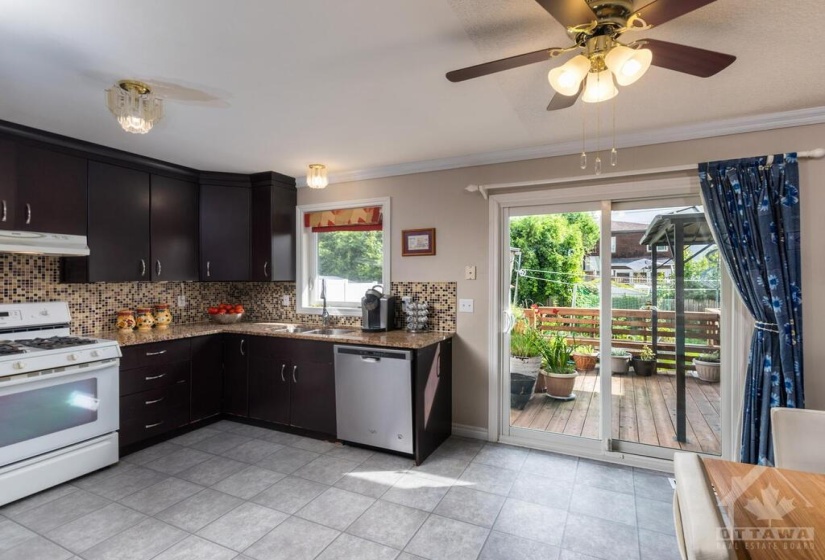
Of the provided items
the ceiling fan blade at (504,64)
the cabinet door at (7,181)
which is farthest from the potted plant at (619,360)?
the cabinet door at (7,181)

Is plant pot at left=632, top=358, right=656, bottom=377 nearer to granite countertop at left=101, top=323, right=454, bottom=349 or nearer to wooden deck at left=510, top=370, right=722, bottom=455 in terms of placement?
wooden deck at left=510, top=370, right=722, bottom=455

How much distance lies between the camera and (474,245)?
3365 millimetres

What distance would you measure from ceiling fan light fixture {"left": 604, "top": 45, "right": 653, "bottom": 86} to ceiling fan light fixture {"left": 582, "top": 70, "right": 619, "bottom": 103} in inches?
3.4

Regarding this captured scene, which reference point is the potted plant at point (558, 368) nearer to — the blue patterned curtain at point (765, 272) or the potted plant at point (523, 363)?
the potted plant at point (523, 363)

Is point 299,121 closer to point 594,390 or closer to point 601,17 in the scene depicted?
point 601,17

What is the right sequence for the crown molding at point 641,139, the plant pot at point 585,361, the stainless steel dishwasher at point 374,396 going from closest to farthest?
the crown molding at point 641,139, the stainless steel dishwasher at point 374,396, the plant pot at point 585,361

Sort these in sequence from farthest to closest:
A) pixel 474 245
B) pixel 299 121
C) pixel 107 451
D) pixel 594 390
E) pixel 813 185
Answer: pixel 474 245
pixel 594 390
pixel 107 451
pixel 299 121
pixel 813 185

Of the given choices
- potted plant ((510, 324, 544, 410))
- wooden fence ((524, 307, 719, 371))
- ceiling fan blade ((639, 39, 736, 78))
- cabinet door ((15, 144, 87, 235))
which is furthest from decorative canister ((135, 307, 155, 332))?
ceiling fan blade ((639, 39, 736, 78))

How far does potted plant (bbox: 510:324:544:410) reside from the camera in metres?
3.34

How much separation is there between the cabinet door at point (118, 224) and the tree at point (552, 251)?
3.08 m

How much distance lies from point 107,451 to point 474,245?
3.00 m

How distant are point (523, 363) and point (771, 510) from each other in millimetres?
2233

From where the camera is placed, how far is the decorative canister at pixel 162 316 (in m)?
3.82

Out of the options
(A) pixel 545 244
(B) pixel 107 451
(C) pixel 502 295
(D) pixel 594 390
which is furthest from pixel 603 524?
(B) pixel 107 451
